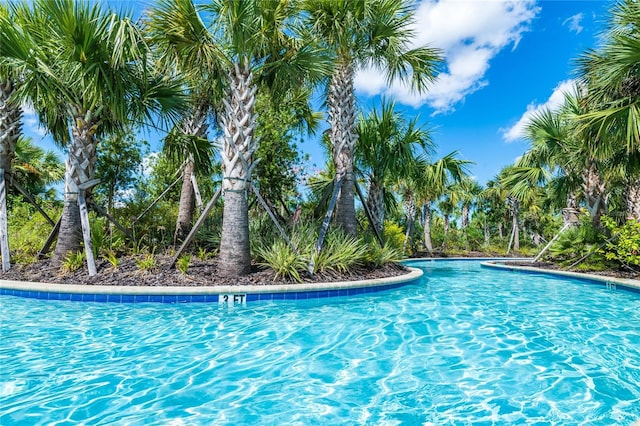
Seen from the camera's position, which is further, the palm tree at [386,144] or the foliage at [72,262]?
the palm tree at [386,144]

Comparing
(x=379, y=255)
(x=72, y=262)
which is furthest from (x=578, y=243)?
(x=72, y=262)

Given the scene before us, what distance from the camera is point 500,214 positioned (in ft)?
118

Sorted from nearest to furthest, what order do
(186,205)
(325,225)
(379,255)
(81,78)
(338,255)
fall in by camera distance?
(81,78) < (338,255) < (325,225) < (379,255) < (186,205)

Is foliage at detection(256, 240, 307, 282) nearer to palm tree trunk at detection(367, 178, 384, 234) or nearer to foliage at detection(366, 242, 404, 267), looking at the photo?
foliage at detection(366, 242, 404, 267)

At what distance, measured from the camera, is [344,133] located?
9.36 meters

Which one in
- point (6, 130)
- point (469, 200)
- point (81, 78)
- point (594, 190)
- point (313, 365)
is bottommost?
point (313, 365)

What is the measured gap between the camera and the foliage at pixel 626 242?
30.2 ft

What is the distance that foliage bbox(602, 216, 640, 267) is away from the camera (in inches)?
362

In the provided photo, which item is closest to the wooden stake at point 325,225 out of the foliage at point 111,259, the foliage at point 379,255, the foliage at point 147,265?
the foliage at point 379,255

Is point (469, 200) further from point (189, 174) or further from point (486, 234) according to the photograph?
point (189, 174)

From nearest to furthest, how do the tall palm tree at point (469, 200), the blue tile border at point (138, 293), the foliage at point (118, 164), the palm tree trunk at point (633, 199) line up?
1. the blue tile border at point (138, 293)
2. the foliage at point (118, 164)
3. the palm tree trunk at point (633, 199)
4. the tall palm tree at point (469, 200)

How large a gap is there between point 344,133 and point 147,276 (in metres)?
5.67

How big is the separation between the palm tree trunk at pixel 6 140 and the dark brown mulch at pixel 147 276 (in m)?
0.63

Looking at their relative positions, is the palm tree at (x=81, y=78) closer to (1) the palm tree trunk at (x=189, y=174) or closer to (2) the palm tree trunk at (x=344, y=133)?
(1) the palm tree trunk at (x=189, y=174)
